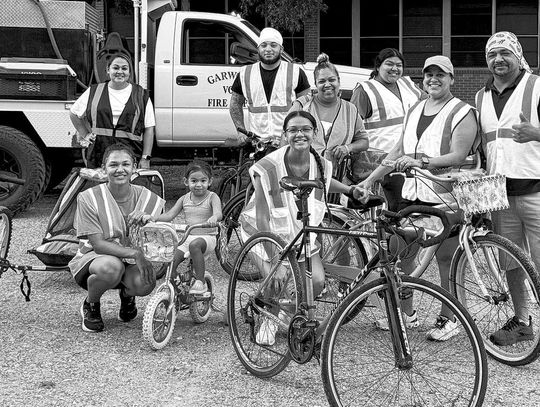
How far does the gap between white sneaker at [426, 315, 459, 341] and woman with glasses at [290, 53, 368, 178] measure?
5.25ft

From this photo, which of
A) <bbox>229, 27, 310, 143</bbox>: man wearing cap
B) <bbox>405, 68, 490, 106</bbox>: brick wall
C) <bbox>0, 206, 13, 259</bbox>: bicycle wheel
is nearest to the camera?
<bbox>0, 206, 13, 259</bbox>: bicycle wheel

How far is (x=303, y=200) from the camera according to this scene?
14.5 feet

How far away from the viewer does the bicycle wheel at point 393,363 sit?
12.5 feet

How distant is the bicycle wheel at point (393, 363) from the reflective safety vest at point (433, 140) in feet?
2.86

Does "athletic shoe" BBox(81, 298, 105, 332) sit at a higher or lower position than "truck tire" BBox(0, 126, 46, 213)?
lower

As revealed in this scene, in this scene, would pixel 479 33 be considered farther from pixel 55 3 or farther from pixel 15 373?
pixel 15 373

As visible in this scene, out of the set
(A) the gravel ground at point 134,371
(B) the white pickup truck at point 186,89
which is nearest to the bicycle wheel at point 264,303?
(A) the gravel ground at point 134,371

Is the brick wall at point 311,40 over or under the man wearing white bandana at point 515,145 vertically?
over

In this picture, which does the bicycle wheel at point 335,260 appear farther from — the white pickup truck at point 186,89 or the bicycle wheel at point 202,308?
the white pickup truck at point 186,89

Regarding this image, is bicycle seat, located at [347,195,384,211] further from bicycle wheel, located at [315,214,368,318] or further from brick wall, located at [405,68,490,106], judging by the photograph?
brick wall, located at [405,68,490,106]

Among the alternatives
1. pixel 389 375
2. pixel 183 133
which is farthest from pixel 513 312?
pixel 183 133

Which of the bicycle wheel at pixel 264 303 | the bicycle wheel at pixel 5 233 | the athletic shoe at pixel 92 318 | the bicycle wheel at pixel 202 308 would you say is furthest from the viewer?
the bicycle wheel at pixel 5 233

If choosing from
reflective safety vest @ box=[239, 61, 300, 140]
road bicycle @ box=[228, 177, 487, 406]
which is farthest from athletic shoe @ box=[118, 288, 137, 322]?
reflective safety vest @ box=[239, 61, 300, 140]

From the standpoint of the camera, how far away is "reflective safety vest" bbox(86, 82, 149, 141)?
688cm
